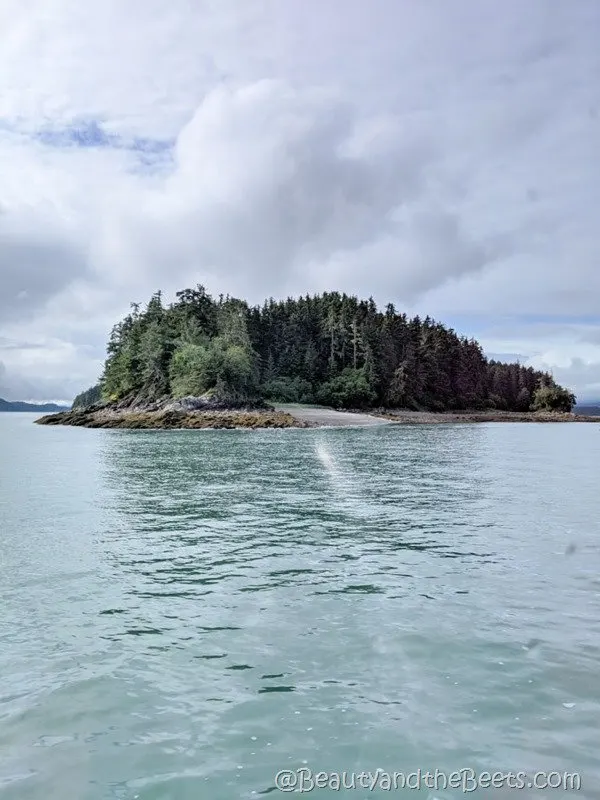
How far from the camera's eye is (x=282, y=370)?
4872 inches

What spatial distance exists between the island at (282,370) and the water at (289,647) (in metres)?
60.6

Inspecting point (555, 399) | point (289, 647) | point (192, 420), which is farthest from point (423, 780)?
point (555, 399)

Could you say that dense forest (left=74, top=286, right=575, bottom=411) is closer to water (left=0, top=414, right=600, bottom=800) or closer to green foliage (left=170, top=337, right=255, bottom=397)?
green foliage (left=170, top=337, right=255, bottom=397)

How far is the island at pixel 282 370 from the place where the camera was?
305ft

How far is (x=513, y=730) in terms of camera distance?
5.73 m

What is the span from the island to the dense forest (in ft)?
0.78

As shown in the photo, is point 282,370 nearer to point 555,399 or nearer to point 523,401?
point 555,399

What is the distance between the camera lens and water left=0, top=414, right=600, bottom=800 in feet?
17.5

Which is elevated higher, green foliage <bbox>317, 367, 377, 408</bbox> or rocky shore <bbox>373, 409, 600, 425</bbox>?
green foliage <bbox>317, 367, 377, 408</bbox>

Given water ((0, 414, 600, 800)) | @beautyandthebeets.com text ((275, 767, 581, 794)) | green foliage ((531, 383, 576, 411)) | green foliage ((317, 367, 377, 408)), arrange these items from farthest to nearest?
green foliage ((531, 383, 576, 411)) → green foliage ((317, 367, 377, 408)) → water ((0, 414, 600, 800)) → @beautyandthebeets.com text ((275, 767, 581, 794))

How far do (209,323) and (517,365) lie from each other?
385ft

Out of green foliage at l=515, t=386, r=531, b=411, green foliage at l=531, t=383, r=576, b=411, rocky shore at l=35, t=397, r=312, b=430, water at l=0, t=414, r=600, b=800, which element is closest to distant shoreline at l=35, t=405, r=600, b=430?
rocky shore at l=35, t=397, r=312, b=430

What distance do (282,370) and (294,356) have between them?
426 centimetres

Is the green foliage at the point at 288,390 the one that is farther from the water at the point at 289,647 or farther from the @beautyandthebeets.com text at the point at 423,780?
the @beautyandthebeets.com text at the point at 423,780
